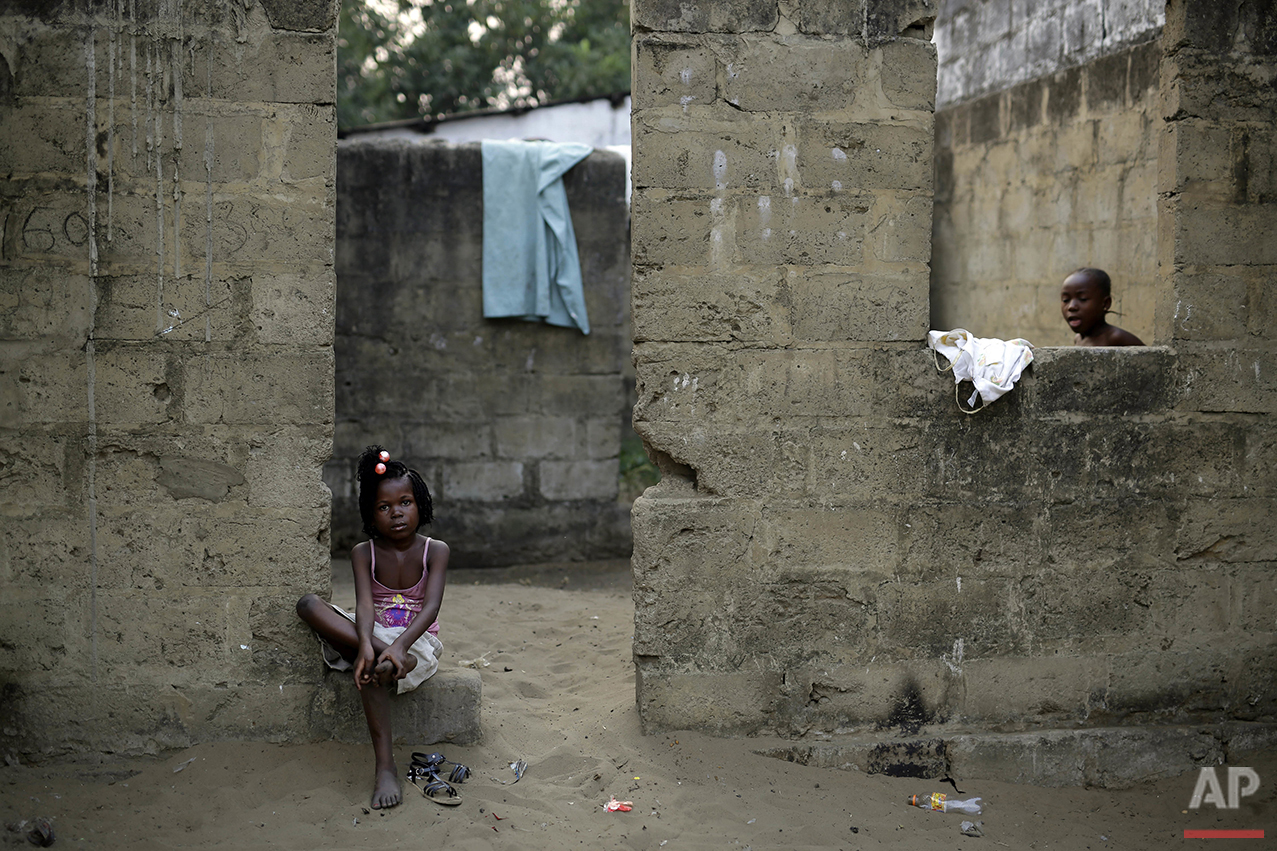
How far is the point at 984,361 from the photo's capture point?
3826 millimetres

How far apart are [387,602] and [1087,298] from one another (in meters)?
3.43

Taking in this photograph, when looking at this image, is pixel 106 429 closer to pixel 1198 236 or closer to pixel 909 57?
pixel 909 57

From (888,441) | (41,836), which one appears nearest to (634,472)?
(888,441)

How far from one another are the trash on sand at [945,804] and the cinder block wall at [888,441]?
0.26 m

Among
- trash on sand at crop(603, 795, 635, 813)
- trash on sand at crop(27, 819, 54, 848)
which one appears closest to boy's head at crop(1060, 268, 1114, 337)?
trash on sand at crop(603, 795, 635, 813)

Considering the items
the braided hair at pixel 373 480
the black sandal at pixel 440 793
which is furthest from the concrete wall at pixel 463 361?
the black sandal at pixel 440 793

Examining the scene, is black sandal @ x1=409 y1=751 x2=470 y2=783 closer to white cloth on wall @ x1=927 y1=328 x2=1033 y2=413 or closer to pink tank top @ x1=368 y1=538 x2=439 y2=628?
pink tank top @ x1=368 y1=538 x2=439 y2=628

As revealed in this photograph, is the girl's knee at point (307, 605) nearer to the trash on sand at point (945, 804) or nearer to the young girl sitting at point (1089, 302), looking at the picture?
the trash on sand at point (945, 804)

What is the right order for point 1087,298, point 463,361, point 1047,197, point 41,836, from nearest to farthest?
1. point 41,836
2. point 1087,298
3. point 1047,197
4. point 463,361

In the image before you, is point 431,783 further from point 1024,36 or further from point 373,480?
point 1024,36

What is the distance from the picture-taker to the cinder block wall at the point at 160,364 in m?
3.57

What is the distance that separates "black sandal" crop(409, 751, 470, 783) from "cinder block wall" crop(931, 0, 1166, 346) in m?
4.38

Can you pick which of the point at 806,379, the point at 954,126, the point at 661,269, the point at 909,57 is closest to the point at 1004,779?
the point at 806,379

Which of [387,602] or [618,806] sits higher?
[387,602]
